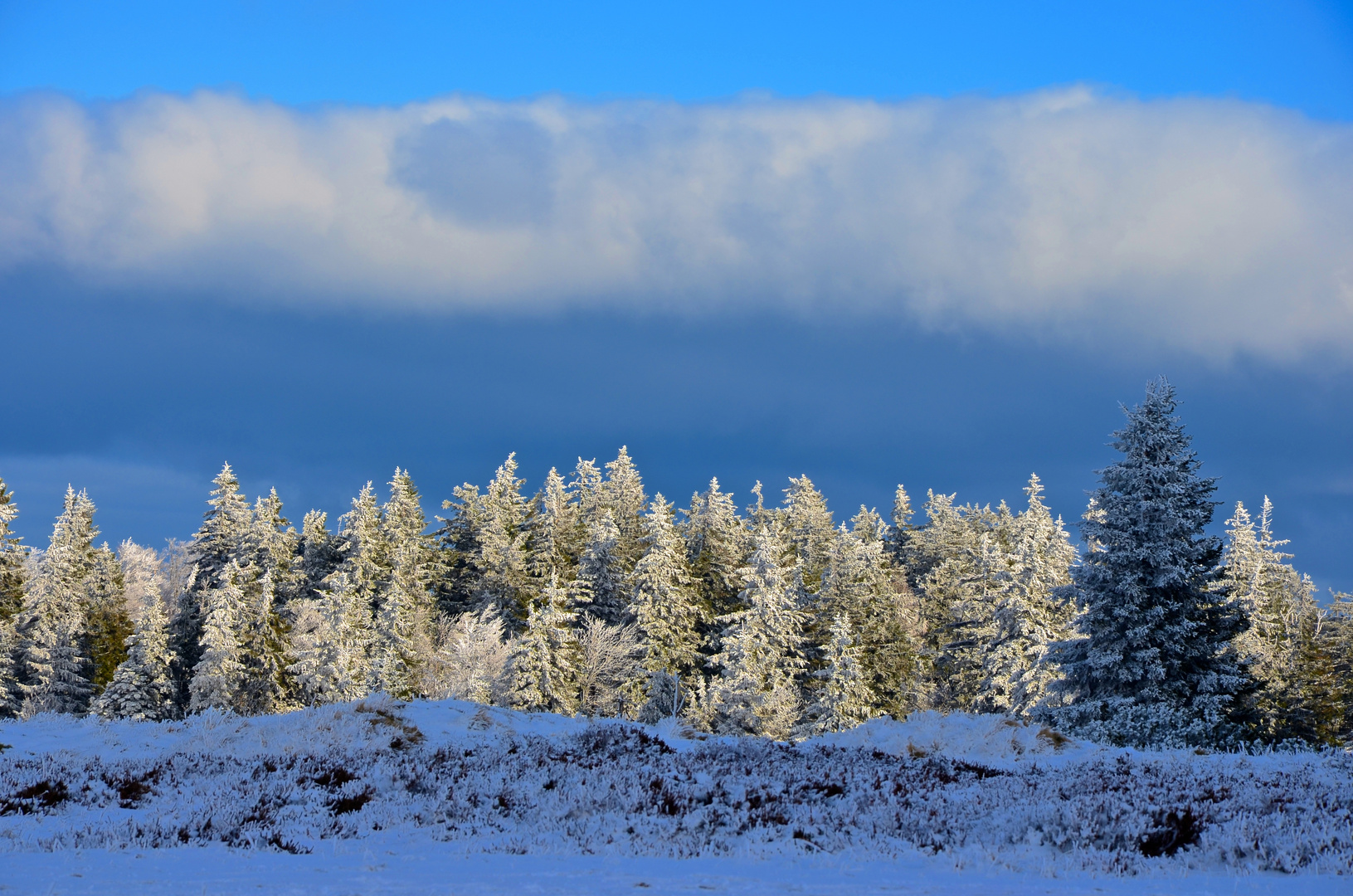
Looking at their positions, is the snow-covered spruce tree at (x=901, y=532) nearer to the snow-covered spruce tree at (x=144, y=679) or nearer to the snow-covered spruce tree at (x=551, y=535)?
the snow-covered spruce tree at (x=551, y=535)

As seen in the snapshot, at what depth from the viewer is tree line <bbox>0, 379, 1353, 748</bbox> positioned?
2553 centimetres

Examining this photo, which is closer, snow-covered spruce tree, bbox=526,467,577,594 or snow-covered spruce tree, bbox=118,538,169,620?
snow-covered spruce tree, bbox=526,467,577,594

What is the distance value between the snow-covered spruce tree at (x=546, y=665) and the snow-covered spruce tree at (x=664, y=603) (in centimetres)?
716

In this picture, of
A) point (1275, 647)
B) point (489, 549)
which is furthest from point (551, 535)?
point (1275, 647)

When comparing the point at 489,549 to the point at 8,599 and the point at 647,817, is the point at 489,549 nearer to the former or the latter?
the point at 8,599

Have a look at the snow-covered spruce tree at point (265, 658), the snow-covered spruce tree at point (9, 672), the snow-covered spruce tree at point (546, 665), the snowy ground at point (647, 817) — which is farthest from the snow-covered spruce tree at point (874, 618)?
the snow-covered spruce tree at point (9, 672)

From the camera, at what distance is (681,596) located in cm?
5609

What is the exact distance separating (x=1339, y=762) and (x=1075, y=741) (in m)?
3.74

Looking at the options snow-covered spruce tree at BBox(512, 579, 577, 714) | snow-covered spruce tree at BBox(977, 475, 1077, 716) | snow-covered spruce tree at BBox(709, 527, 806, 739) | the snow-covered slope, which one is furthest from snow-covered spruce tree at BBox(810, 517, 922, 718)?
the snow-covered slope

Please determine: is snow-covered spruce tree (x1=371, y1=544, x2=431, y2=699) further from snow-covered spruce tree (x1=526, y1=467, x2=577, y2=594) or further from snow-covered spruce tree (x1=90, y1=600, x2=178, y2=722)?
snow-covered spruce tree (x1=90, y1=600, x2=178, y2=722)

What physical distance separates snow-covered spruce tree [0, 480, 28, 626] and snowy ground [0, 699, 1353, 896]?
38.7 m

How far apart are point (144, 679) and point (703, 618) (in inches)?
1241

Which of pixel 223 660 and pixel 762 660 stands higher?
pixel 762 660

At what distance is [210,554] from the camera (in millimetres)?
63250
